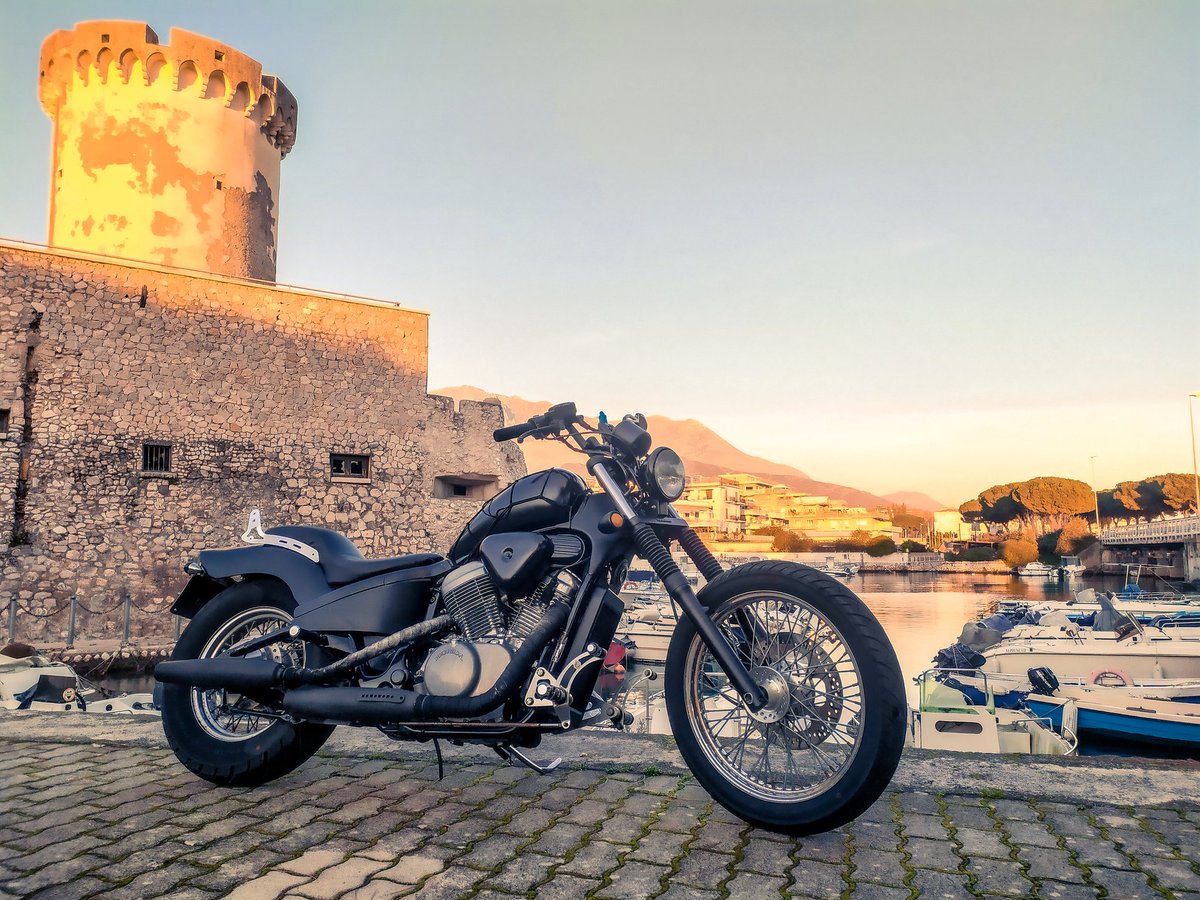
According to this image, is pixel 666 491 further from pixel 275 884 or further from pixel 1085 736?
pixel 1085 736

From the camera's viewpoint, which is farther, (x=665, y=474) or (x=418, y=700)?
(x=665, y=474)

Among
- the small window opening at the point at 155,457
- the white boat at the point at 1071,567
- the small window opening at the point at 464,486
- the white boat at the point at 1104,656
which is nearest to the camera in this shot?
the white boat at the point at 1104,656

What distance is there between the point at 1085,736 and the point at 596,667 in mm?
13174

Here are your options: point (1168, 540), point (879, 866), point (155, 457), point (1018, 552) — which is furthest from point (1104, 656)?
point (1018, 552)

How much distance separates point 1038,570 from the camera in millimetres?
68500

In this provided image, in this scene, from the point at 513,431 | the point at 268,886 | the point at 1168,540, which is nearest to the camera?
the point at 268,886

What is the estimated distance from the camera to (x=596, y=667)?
8.48ft

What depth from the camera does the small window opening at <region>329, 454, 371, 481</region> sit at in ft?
60.1

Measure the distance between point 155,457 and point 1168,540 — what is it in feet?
198

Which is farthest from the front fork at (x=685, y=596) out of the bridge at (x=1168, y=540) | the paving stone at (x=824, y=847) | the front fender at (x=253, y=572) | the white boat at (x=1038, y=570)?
the white boat at (x=1038, y=570)

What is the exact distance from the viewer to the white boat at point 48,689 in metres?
9.54

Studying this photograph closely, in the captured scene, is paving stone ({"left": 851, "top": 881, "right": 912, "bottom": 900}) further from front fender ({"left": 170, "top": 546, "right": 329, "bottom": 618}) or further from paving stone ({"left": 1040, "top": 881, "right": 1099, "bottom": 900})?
front fender ({"left": 170, "top": 546, "right": 329, "bottom": 618})

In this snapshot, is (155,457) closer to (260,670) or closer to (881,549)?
(260,670)

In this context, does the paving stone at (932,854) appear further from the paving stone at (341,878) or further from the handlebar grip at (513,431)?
the handlebar grip at (513,431)
